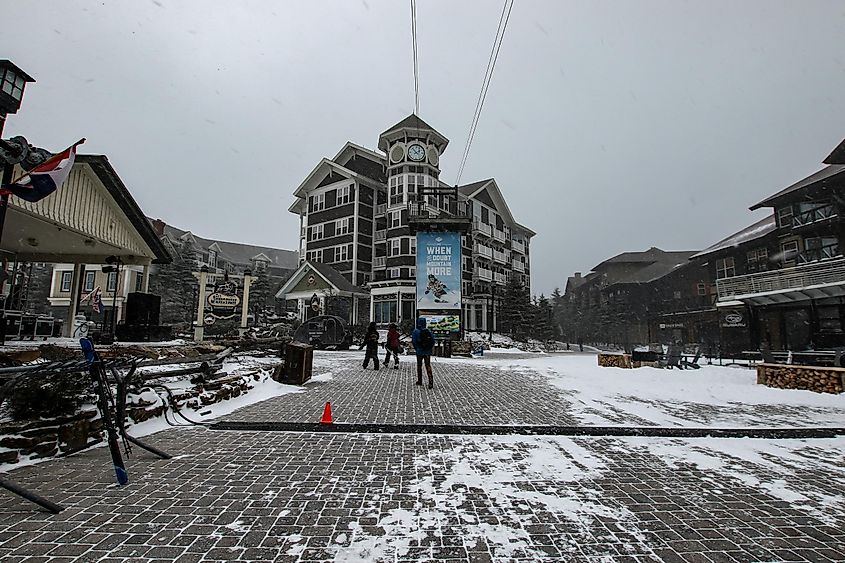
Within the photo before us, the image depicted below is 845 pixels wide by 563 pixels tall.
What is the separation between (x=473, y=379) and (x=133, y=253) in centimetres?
1063

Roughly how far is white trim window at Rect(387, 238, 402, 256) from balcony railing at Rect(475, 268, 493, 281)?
970 cm

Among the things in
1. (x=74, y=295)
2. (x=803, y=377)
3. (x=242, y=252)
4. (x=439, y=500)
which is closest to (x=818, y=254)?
(x=803, y=377)

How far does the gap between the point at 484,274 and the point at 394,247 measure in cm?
1130

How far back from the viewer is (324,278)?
3606 centimetres

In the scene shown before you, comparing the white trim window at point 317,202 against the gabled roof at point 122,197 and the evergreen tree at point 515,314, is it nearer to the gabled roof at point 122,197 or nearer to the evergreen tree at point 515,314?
the evergreen tree at point 515,314

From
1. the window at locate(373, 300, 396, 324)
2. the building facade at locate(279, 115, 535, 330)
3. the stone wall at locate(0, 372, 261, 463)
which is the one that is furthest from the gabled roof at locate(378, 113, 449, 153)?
the stone wall at locate(0, 372, 261, 463)

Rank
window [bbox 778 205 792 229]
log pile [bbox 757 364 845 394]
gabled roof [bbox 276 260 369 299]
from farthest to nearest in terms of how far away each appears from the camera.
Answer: gabled roof [bbox 276 260 369 299]
window [bbox 778 205 792 229]
log pile [bbox 757 364 845 394]

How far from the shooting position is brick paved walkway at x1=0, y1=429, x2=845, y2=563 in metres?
2.94

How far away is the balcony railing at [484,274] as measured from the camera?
44172mm

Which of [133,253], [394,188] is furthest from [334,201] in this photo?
[133,253]

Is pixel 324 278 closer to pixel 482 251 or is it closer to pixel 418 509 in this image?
pixel 482 251

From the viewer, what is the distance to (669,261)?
212 feet

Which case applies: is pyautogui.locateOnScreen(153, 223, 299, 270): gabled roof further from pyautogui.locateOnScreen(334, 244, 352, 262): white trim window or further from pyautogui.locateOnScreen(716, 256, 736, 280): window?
pyautogui.locateOnScreen(716, 256, 736, 280): window

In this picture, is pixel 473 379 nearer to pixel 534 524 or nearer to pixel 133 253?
pixel 534 524
